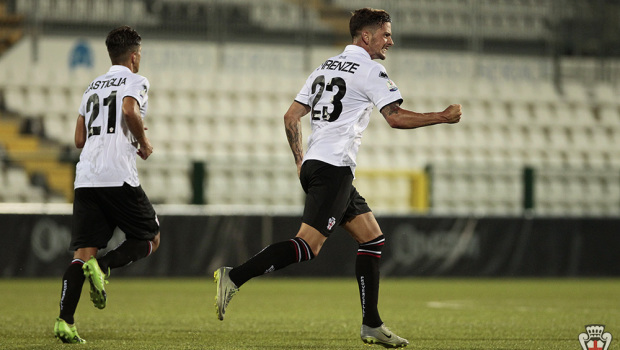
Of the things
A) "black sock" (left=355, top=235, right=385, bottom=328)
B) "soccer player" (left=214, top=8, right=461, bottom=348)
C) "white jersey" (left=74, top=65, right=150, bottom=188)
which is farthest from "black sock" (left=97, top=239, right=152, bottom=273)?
"black sock" (left=355, top=235, right=385, bottom=328)

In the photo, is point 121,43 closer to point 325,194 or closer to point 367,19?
point 367,19

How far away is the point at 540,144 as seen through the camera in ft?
59.8

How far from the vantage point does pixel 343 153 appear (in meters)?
5.48

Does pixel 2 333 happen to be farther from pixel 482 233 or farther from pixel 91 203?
pixel 482 233

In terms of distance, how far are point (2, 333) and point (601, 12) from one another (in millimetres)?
15337

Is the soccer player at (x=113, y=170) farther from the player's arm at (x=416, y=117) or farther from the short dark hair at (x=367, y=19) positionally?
the player's arm at (x=416, y=117)

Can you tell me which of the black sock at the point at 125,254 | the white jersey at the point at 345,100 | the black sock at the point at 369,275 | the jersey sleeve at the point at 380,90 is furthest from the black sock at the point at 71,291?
the jersey sleeve at the point at 380,90

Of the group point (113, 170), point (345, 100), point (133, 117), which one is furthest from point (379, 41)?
point (113, 170)

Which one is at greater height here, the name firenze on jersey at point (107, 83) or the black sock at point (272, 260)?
the name firenze on jersey at point (107, 83)

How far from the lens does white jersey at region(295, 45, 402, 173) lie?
5480 millimetres

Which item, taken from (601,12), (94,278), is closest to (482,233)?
(601,12)

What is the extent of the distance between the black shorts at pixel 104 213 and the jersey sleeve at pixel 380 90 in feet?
5.10

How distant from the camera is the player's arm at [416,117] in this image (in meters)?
5.21

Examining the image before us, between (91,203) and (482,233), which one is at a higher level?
(91,203)
